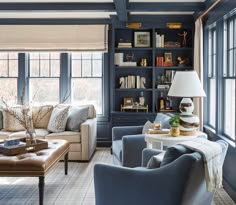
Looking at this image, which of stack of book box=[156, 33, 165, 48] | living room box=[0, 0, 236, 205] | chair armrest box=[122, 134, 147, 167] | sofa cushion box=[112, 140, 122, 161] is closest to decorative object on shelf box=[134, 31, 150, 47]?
living room box=[0, 0, 236, 205]

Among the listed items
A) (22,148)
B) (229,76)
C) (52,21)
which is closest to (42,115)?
(52,21)

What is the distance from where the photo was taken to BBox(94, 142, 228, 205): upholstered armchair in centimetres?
246

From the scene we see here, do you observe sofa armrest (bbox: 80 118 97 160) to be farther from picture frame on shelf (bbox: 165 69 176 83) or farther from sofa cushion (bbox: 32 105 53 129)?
picture frame on shelf (bbox: 165 69 176 83)

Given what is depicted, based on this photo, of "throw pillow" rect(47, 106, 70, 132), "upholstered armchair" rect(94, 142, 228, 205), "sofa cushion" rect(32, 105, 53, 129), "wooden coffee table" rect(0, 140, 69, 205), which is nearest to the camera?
"upholstered armchair" rect(94, 142, 228, 205)

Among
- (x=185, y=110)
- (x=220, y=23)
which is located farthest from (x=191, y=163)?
(x=220, y=23)

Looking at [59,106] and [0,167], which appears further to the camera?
[59,106]

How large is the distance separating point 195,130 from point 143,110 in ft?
7.86

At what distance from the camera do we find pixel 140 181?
8.76 feet

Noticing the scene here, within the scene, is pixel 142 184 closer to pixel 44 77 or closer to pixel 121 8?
pixel 121 8

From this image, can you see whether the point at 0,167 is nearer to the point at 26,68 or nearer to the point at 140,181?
the point at 140,181

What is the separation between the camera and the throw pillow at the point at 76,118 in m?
5.88

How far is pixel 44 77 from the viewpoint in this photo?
6.92 meters

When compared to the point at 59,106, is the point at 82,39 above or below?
above

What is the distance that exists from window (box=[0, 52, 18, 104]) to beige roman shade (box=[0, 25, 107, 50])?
0.24 meters
